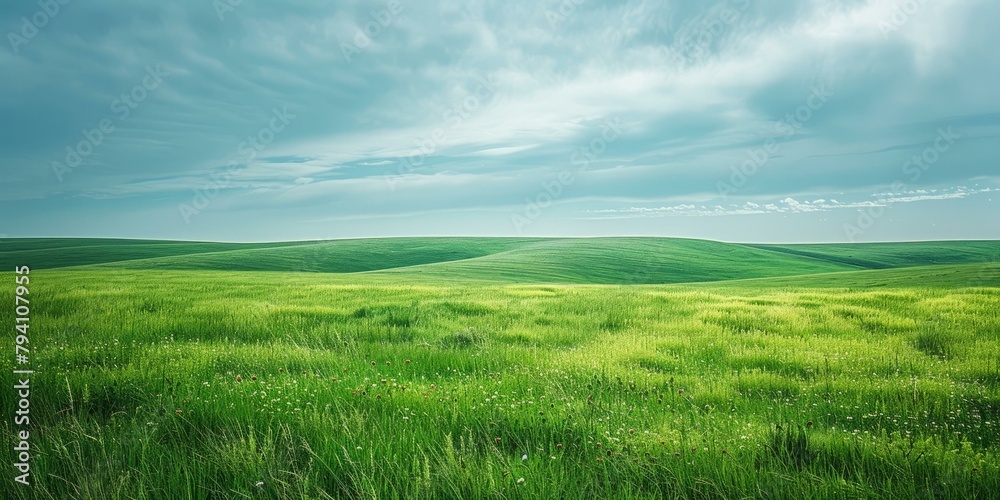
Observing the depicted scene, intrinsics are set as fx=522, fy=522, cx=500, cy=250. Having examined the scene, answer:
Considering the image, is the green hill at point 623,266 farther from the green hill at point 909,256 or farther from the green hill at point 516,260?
the green hill at point 909,256

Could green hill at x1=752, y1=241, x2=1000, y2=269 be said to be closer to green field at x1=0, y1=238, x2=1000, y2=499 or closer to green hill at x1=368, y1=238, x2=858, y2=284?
green hill at x1=368, y1=238, x2=858, y2=284

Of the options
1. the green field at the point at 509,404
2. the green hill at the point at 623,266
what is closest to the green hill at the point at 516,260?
the green hill at the point at 623,266

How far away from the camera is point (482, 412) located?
545 centimetres

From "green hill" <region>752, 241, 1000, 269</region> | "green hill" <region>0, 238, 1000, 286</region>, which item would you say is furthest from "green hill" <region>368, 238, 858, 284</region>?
"green hill" <region>752, 241, 1000, 269</region>

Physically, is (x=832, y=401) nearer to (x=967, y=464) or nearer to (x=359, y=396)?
(x=967, y=464)

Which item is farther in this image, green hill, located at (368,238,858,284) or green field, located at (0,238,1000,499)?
green hill, located at (368,238,858,284)

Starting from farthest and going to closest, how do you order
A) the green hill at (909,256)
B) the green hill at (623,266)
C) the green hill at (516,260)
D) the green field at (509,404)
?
the green hill at (909,256) → the green hill at (516,260) → the green hill at (623,266) → the green field at (509,404)

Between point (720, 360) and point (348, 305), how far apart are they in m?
11.5

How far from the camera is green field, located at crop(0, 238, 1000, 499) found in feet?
13.0

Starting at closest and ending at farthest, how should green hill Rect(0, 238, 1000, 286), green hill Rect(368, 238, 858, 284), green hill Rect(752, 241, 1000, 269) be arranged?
green hill Rect(368, 238, 858, 284)
green hill Rect(0, 238, 1000, 286)
green hill Rect(752, 241, 1000, 269)

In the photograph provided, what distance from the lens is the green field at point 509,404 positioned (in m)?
3.96

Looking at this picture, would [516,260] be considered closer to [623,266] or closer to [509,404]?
[623,266]

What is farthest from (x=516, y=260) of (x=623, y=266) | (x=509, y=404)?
(x=509, y=404)

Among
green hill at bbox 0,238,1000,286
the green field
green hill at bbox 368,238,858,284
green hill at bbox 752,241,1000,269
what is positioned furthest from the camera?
green hill at bbox 752,241,1000,269
